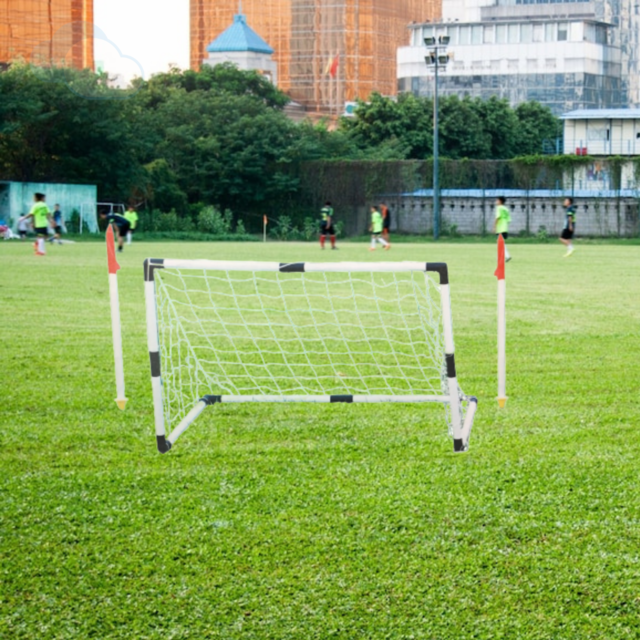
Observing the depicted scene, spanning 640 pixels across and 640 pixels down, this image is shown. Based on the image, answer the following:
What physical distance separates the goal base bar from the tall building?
306 feet

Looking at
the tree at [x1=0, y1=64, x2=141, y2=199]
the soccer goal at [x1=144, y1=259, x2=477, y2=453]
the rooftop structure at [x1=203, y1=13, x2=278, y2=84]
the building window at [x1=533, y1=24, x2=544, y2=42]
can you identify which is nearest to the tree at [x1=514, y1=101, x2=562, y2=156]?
the building window at [x1=533, y1=24, x2=544, y2=42]

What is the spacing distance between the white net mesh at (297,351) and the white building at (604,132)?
59286mm

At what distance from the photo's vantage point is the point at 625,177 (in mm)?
62750

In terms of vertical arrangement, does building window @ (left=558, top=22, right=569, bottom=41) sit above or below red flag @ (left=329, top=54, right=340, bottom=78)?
above

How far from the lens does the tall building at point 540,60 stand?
98812 mm

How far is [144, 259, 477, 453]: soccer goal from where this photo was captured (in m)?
7.62

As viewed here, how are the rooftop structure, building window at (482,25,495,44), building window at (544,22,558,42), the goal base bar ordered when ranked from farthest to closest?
A: 1. the rooftop structure
2. building window at (482,25,495,44)
3. building window at (544,22,558,42)
4. the goal base bar

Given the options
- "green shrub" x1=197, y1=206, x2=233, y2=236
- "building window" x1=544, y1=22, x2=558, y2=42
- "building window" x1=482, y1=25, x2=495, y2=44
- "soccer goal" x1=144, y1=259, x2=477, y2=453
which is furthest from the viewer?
"building window" x1=482, y1=25, x2=495, y2=44

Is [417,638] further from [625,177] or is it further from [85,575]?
[625,177]

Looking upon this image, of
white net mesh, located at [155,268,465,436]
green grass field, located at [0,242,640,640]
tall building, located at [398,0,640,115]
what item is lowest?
green grass field, located at [0,242,640,640]

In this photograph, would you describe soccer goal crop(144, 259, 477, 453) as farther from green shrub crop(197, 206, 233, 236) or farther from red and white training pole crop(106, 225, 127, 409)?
Result: green shrub crop(197, 206, 233, 236)

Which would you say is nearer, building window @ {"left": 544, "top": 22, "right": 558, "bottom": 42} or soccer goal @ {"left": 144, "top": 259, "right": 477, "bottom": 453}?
soccer goal @ {"left": 144, "top": 259, "right": 477, "bottom": 453}

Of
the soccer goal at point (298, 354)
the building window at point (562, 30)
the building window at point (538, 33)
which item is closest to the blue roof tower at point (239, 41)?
the building window at point (538, 33)

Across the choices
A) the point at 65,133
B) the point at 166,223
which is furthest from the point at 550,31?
the point at 65,133
